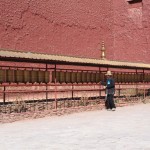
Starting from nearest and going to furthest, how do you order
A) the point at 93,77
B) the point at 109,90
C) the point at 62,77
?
1. the point at 62,77
2. the point at 109,90
3. the point at 93,77

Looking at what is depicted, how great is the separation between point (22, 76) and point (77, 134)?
15.4ft

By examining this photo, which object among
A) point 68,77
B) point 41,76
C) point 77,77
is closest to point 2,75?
point 41,76

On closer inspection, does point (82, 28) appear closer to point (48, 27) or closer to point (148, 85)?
point (48, 27)

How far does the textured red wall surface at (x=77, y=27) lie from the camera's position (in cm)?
1836

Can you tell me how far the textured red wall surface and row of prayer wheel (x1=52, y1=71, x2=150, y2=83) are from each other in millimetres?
4495

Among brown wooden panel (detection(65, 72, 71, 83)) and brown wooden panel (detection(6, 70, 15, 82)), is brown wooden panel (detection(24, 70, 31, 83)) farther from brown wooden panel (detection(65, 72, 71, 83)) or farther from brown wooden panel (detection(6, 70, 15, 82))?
brown wooden panel (detection(65, 72, 71, 83))

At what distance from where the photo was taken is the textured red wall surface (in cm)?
1836

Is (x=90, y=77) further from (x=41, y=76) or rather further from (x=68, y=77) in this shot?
(x=41, y=76)

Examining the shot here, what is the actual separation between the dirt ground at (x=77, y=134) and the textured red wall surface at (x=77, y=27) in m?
7.83

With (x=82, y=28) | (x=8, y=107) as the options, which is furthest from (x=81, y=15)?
(x=8, y=107)

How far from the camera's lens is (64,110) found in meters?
13.4

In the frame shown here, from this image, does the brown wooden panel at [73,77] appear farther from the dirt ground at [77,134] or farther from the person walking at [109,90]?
the dirt ground at [77,134]

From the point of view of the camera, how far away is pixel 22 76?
41.7ft

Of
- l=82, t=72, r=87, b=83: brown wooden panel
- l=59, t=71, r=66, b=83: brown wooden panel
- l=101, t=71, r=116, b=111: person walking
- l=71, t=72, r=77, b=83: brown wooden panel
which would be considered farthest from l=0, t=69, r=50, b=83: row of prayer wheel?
l=101, t=71, r=116, b=111: person walking
